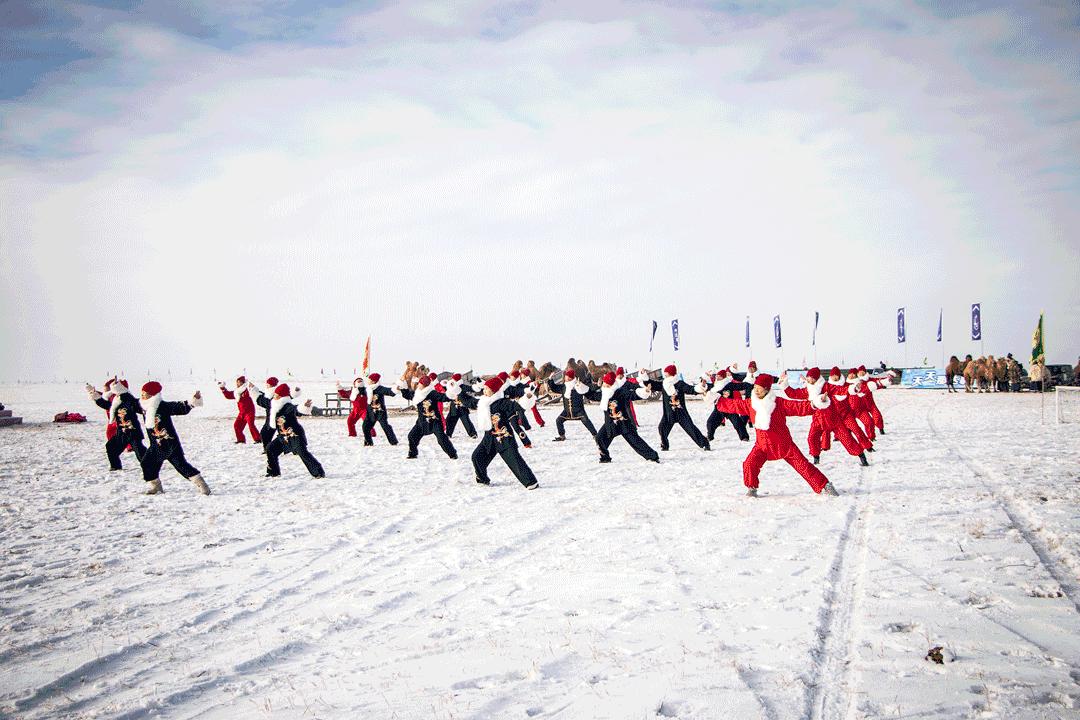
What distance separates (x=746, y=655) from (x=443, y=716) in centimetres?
167

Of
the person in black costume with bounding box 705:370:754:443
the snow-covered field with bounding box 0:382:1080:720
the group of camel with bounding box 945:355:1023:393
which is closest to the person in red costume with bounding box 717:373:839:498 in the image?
the snow-covered field with bounding box 0:382:1080:720

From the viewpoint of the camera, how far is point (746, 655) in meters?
3.80

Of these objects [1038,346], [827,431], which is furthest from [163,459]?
[1038,346]

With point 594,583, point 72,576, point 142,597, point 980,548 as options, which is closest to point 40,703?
point 142,597

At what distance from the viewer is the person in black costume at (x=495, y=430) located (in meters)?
9.84

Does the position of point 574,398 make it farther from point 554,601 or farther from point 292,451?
point 554,601

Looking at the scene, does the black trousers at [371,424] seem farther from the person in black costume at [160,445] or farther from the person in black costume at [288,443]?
the person in black costume at [160,445]

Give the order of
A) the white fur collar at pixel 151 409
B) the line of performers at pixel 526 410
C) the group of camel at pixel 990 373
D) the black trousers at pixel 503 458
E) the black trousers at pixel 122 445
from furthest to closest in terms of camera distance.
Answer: the group of camel at pixel 990 373 < the black trousers at pixel 122 445 < the white fur collar at pixel 151 409 < the black trousers at pixel 503 458 < the line of performers at pixel 526 410

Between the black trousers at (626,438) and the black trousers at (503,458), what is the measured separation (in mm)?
2493

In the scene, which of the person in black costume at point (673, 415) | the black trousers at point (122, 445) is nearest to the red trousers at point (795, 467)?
the person in black costume at point (673, 415)

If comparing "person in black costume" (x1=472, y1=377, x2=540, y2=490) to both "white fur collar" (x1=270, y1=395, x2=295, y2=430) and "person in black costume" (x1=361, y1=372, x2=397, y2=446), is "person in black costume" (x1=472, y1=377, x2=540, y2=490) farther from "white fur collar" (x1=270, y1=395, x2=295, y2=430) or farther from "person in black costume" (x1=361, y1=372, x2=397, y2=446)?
"person in black costume" (x1=361, y1=372, x2=397, y2=446)

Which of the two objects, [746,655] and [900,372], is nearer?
[746,655]

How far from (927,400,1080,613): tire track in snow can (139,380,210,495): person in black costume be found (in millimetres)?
9474

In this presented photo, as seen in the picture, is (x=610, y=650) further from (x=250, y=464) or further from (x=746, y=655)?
(x=250, y=464)
